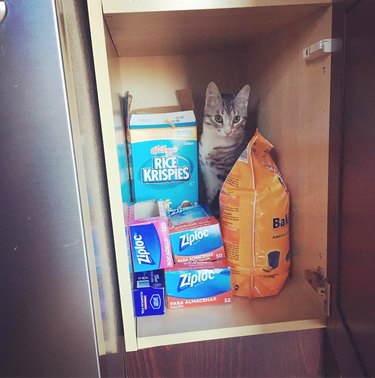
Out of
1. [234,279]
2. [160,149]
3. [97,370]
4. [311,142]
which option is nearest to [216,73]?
[160,149]

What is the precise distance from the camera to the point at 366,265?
1.46 ft

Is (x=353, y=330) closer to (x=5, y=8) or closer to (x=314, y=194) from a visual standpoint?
(x=314, y=194)

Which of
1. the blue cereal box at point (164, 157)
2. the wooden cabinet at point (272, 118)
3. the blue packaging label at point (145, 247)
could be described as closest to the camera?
the wooden cabinet at point (272, 118)

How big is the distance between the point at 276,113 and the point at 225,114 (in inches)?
6.2

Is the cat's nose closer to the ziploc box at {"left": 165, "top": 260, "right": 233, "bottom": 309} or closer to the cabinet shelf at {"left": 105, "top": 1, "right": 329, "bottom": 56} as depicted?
the cabinet shelf at {"left": 105, "top": 1, "right": 329, "bottom": 56}

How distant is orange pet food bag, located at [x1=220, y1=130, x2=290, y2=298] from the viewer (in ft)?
2.27

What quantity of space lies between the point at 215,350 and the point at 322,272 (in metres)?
0.23

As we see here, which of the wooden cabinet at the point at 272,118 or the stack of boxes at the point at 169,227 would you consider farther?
the stack of boxes at the point at 169,227

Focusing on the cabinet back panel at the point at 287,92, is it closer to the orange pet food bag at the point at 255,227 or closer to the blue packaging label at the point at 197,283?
the orange pet food bag at the point at 255,227

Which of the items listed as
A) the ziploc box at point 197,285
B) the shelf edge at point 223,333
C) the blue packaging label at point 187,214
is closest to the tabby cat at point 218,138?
the blue packaging label at point 187,214

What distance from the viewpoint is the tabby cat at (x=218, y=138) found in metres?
0.90

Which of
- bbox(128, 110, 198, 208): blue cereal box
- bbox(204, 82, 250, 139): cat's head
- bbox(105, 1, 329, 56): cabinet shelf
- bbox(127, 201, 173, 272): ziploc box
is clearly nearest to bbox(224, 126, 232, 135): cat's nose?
bbox(204, 82, 250, 139): cat's head

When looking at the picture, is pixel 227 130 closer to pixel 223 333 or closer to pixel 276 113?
pixel 276 113

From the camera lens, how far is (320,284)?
617 millimetres
